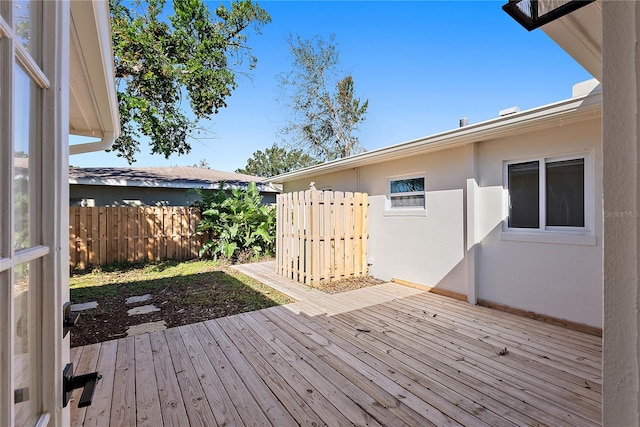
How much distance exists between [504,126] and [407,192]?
2372 millimetres

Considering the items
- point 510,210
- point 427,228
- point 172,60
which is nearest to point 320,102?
point 172,60

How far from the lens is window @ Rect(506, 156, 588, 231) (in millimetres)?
3924

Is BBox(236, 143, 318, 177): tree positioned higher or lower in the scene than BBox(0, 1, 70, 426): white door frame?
higher

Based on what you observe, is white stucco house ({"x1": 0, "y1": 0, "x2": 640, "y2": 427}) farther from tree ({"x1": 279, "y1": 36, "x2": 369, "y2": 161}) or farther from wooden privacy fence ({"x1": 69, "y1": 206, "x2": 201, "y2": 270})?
tree ({"x1": 279, "y1": 36, "x2": 369, "y2": 161})

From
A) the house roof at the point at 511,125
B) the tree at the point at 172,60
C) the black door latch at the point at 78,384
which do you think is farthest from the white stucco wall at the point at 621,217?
the tree at the point at 172,60

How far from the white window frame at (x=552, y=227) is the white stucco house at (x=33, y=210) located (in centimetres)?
505

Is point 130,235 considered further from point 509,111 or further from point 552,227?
point 552,227

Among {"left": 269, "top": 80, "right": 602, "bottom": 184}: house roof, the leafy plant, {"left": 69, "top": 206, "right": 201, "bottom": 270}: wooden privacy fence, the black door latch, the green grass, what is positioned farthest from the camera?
the leafy plant

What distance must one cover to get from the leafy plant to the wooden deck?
15.7 ft

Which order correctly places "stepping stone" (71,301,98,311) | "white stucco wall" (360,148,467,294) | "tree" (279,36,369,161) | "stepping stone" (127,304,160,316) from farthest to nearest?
"tree" (279,36,369,161) < "white stucco wall" (360,148,467,294) < "stepping stone" (71,301,98,311) < "stepping stone" (127,304,160,316)

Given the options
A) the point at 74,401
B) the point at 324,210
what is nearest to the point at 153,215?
the point at 324,210

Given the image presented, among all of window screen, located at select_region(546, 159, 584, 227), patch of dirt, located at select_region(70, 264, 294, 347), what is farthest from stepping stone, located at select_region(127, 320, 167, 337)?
window screen, located at select_region(546, 159, 584, 227)

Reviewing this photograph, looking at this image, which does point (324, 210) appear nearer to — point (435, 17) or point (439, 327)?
point (439, 327)

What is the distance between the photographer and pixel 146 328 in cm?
405
